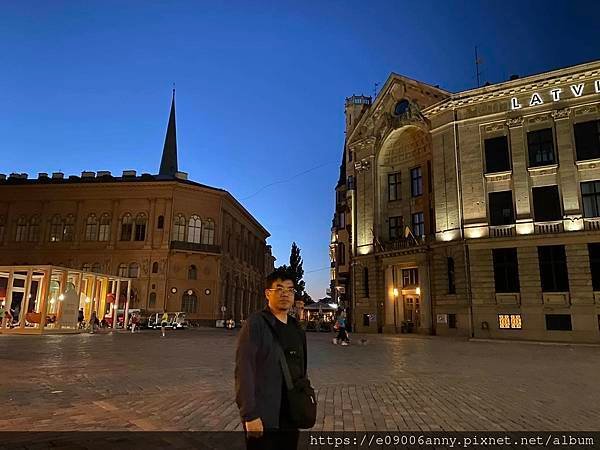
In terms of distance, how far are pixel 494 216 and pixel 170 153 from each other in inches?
2032

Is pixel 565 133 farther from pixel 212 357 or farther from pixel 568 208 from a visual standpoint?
pixel 212 357

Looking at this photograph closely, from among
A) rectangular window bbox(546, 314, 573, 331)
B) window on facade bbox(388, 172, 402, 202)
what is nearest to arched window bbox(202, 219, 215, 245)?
window on facade bbox(388, 172, 402, 202)

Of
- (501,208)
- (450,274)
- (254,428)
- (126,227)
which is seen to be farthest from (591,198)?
(126,227)

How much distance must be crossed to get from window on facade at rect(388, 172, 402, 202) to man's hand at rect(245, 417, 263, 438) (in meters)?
38.5

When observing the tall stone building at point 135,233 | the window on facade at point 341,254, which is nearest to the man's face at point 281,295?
the window on facade at point 341,254

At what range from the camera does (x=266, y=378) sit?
3264mm

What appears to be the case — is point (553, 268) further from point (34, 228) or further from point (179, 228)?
point (34, 228)

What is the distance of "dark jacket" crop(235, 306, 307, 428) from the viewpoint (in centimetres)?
316

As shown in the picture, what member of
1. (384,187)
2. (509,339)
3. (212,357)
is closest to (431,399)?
(212,357)

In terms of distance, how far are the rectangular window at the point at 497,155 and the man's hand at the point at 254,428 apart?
32.6 metres

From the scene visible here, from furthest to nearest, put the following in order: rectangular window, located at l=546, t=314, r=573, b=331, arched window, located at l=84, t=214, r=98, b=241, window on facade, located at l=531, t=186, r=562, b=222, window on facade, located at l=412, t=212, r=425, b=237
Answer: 1. arched window, located at l=84, t=214, r=98, b=241
2. window on facade, located at l=412, t=212, r=425, b=237
3. window on facade, located at l=531, t=186, r=562, b=222
4. rectangular window, located at l=546, t=314, r=573, b=331

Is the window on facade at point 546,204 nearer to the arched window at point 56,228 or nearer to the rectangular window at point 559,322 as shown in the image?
the rectangular window at point 559,322

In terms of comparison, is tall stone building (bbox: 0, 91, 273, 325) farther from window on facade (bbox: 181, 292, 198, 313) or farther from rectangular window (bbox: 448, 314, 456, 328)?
rectangular window (bbox: 448, 314, 456, 328)

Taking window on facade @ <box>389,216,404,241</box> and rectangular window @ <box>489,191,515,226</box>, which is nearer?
rectangular window @ <box>489,191,515,226</box>
